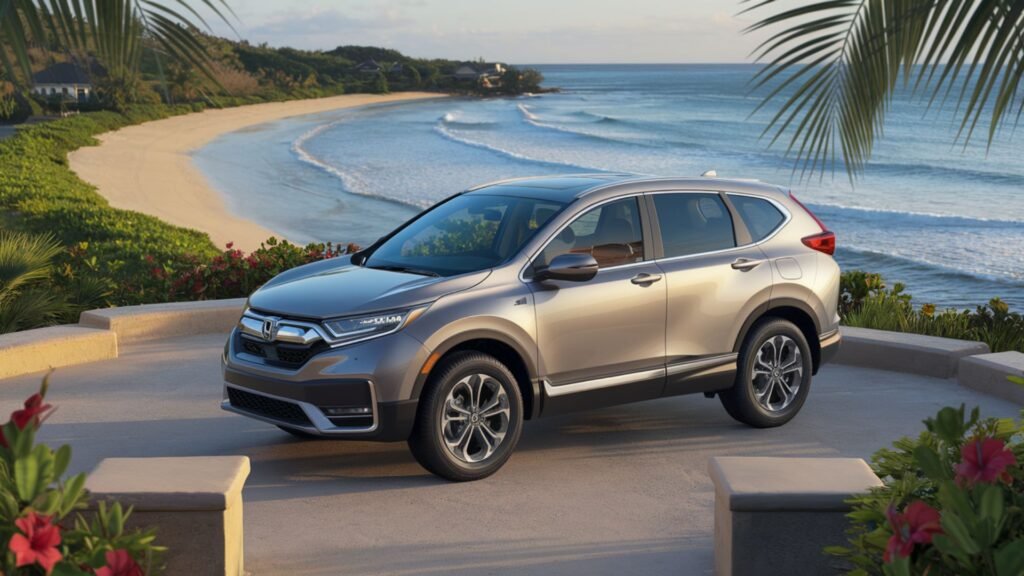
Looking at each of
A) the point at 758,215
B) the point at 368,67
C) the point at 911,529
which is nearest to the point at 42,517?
the point at 911,529

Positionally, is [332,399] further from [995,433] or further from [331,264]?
[995,433]

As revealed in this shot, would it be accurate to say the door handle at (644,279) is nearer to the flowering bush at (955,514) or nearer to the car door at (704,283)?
the car door at (704,283)

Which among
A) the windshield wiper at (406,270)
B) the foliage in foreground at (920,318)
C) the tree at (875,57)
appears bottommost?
the foliage in foreground at (920,318)

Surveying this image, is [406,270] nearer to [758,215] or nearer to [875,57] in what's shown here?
[758,215]

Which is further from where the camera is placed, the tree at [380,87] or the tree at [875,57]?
the tree at [380,87]

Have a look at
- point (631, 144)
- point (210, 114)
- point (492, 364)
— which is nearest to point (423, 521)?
point (492, 364)

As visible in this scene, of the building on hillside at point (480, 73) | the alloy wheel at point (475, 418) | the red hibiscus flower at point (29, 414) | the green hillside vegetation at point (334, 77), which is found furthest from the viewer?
the building on hillside at point (480, 73)

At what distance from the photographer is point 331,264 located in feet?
27.0

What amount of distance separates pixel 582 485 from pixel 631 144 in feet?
182

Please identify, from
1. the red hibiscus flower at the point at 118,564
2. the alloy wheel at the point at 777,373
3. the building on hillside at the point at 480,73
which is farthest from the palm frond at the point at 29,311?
the building on hillside at the point at 480,73

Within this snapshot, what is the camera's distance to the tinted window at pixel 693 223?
26.7 feet

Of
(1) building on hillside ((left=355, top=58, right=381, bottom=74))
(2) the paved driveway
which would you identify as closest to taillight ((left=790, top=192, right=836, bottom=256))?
(2) the paved driveway

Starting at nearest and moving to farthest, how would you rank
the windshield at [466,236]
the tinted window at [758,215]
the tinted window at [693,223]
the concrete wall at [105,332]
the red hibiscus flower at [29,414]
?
the red hibiscus flower at [29,414], the windshield at [466,236], the tinted window at [693,223], the tinted window at [758,215], the concrete wall at [105,332]

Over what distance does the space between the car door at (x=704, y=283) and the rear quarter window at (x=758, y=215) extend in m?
0.08
